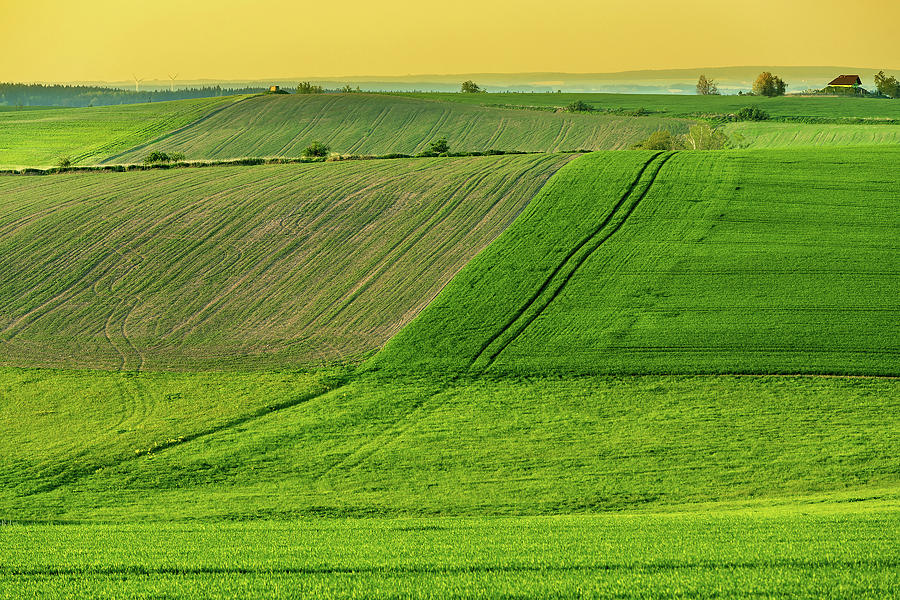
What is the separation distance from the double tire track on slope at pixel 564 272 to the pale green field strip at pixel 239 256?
4.97 meters

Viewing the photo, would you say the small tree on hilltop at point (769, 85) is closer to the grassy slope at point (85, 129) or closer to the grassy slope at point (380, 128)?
the grassy slope at point (380, 128)

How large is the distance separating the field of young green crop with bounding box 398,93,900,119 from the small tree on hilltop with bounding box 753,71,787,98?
15664 millimetres

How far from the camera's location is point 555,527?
741 inches

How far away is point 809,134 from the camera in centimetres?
9519

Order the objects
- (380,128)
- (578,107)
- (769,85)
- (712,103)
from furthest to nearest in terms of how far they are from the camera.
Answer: (769,85) < (712,103) < (578,107) < (380,128)

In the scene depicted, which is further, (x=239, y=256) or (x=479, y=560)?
(x=239, y=256)

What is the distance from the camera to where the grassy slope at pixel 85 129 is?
8719 cm

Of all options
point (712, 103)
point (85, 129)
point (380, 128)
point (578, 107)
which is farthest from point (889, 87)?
point (85, 129)

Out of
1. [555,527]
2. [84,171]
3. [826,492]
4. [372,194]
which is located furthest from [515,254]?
[84,171]

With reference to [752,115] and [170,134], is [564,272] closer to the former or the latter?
[170,134]

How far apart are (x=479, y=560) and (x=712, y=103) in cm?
13238

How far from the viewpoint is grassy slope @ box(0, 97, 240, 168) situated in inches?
3433

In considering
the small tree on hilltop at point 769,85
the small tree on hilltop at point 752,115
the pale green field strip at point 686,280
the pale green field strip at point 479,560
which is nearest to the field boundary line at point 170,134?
the pale green field strip at point 686,280

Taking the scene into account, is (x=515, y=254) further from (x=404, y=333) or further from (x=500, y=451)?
(x=500, y=451)
